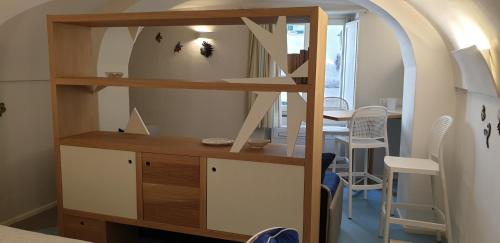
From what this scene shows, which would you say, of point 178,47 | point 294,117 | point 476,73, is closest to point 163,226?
point 294,117

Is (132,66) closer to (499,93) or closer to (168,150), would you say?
(168,150)

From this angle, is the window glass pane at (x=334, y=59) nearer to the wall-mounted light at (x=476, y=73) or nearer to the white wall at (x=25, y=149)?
the wall-mounted light at (x=476, y=73)

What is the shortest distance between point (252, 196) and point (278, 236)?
104 centimetres

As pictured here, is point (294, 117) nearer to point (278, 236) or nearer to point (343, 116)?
point (278, 236)

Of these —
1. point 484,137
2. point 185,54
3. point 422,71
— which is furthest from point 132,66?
point 484,137

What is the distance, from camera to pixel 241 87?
84.7 inches

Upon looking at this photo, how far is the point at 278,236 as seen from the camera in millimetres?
1216

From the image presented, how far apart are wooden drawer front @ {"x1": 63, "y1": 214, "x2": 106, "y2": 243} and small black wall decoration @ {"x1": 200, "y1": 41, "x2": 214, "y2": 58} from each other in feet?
10.5

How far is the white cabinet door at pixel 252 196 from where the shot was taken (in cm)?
216

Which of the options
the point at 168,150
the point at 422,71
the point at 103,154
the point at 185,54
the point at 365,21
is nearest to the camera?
the point at 168,150

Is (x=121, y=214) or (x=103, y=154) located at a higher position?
(x=103, y=154)

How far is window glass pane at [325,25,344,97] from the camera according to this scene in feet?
17.3

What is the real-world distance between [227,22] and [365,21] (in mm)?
2950

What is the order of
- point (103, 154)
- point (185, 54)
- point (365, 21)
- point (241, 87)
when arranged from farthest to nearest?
point (185, 54) → point (365, 21) → point (103, 154) → point (241, 87)
